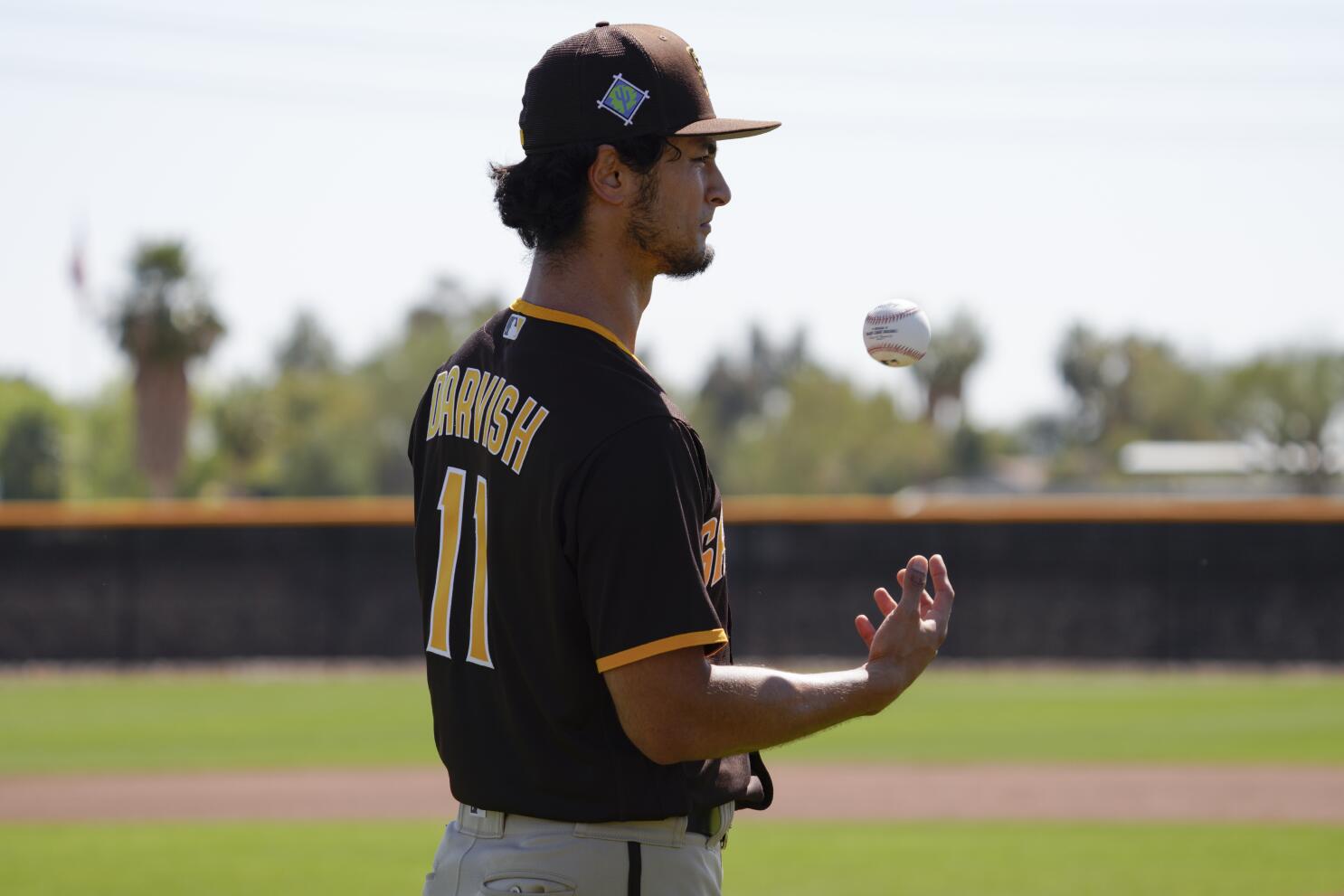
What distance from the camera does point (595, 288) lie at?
2.65 meters

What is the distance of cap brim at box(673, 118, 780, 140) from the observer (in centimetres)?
264

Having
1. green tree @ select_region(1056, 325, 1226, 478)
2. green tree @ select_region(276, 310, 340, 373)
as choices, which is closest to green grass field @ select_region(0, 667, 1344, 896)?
green tree @ select_region(1056, 325, 1226, 478)

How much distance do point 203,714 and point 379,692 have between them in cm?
284

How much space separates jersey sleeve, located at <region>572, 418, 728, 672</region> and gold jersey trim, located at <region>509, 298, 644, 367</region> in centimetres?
23

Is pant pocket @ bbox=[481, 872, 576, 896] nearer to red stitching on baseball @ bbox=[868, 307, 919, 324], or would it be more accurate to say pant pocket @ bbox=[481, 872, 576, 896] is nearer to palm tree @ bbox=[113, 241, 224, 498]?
red stitching on baseball @ bbox=[868, 307, 919, 324]

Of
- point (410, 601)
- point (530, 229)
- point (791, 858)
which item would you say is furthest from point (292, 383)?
point (530, 229)

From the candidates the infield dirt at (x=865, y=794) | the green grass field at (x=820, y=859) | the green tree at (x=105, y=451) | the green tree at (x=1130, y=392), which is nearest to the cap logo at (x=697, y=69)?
the green grass field at (x=820, y=859)

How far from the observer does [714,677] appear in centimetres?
239

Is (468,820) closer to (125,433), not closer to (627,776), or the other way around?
(627,776)

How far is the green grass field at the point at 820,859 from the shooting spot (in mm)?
8797

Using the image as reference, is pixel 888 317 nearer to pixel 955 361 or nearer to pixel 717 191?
pixel 717 191

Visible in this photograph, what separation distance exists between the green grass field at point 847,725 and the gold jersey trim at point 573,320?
12.6m

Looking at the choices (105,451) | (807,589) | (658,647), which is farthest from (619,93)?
(105,451)

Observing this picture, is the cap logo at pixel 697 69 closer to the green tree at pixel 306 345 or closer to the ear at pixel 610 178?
the ear at pixel 610 178
